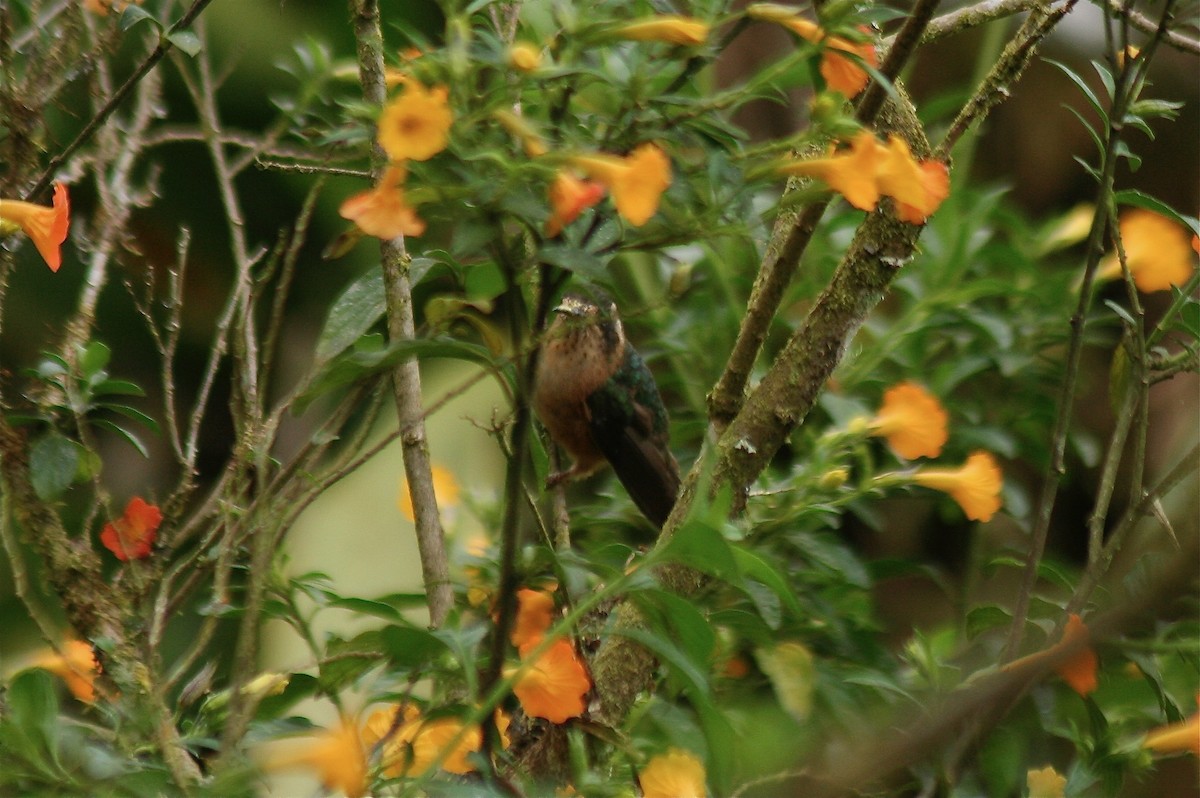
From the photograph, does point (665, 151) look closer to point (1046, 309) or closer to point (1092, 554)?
point (1092, 554)

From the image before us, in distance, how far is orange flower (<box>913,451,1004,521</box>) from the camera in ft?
5.49

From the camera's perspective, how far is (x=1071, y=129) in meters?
3.76

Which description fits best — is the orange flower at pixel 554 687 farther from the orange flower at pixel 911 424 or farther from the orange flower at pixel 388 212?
the orange flower at pixel 911 424

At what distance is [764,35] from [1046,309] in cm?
168

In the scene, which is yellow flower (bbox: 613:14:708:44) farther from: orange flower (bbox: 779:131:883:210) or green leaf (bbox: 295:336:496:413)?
green leaf (bbox: 295:336:496:413)

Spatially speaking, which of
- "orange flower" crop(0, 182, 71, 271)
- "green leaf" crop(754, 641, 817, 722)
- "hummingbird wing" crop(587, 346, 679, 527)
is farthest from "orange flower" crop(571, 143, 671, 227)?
"hummingbird wing" crop(587, 346, 679, 527)

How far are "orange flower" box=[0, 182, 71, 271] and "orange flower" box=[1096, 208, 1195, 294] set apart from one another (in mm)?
1332

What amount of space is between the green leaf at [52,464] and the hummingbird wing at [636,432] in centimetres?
111

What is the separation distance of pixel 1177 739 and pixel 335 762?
2.69ft

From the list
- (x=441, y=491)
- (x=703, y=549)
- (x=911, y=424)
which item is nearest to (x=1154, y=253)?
(x=911, y=424)

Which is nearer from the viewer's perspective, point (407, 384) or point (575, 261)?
point (575, 261)

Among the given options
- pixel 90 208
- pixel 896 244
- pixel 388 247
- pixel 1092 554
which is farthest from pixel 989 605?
pixel 90 208

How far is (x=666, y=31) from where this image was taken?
3.24ft

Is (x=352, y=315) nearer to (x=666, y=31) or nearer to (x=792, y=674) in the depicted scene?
(x=666, y=31)
